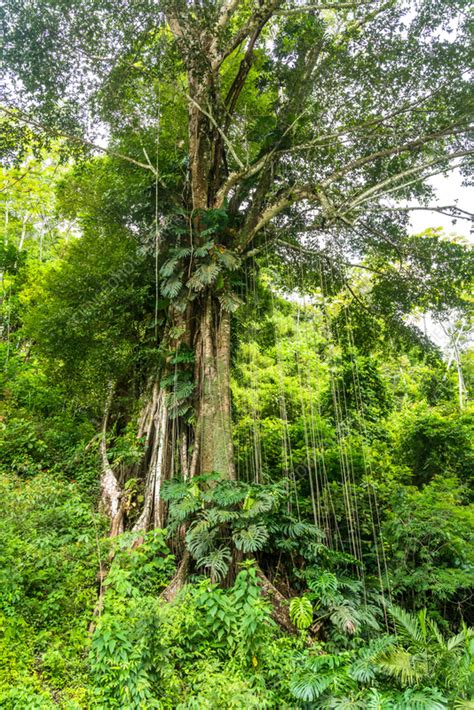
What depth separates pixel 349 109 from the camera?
4.97m

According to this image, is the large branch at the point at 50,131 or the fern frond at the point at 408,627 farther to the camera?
the large branch at the point at 50,131


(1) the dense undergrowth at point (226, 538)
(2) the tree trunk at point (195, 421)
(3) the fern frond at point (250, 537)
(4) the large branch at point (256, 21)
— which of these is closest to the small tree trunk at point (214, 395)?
(2) the tree trunk at point (195, 421)

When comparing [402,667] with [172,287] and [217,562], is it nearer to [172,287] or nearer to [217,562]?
[217,562]

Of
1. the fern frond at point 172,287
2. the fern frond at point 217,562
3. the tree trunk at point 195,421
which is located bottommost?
the fern frond at point 217,562

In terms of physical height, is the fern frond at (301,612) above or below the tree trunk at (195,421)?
below

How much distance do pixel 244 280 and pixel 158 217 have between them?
→ 1366 millimetres

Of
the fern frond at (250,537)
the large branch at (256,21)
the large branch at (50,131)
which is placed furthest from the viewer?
the large branch at (50,131)

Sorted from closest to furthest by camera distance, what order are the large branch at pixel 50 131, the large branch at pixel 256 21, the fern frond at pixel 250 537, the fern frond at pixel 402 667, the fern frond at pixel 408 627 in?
the fern frond at pixel 402 667 < the fern frond at pixel 408 627 < the fern frond at pixel 250 537 < the large branch at pixel 256 21 < the large branch at pixel 50 131

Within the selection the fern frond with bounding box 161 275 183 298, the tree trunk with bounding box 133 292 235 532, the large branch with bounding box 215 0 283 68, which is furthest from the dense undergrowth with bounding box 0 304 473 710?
the large branch with bounding box 215 0 283 68

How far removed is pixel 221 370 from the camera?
4.58 meters

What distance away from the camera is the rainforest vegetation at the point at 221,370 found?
8.83 feet

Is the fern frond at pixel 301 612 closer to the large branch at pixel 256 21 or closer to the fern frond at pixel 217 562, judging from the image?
the fern frond at pixel 217 562

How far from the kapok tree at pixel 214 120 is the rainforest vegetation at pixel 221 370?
0.03 meters

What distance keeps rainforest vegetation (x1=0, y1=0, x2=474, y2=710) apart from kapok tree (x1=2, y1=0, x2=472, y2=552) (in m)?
0.03
